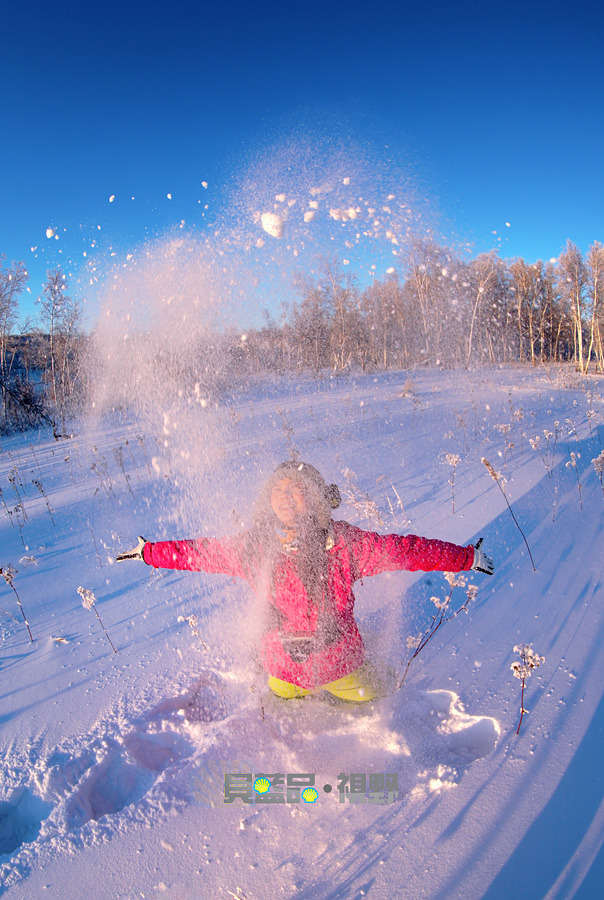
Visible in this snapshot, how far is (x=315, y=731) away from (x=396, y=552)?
89cm

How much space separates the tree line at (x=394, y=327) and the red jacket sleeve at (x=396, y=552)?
3515mm

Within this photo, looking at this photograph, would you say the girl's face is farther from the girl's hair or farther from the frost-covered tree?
the frost-covered tree

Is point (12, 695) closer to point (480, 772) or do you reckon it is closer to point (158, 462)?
point (480, 772)

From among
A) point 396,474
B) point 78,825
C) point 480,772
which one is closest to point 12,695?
point 78,825

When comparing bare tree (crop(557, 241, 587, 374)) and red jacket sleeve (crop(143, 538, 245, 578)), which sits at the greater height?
bare tree (crop(557, 241, 587, 374))

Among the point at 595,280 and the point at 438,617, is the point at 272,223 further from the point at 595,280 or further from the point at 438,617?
the point at 595,280

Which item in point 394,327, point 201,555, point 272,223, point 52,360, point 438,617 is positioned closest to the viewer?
point 201,555

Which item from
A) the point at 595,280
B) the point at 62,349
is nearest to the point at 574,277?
the point at 595,280

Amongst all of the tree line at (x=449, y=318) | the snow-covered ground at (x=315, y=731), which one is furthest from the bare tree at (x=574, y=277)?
the snow-covered ground at (x=315, y=731)

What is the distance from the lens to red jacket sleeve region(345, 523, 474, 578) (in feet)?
6.81

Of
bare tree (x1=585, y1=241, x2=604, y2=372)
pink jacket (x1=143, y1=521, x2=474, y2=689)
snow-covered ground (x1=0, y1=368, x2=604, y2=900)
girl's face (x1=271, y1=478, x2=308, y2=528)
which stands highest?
bare tree (x1=585, y1=241, x2=604, y2=372)

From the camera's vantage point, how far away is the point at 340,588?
2.09 meters

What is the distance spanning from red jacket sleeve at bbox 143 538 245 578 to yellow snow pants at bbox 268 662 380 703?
0.57 metres

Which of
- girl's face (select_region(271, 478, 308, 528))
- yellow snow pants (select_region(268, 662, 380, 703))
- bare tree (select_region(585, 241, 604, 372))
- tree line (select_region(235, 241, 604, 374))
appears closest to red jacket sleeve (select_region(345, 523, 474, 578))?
girl's face (select_region(271, 478, 308, 528))
